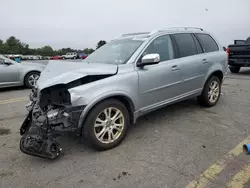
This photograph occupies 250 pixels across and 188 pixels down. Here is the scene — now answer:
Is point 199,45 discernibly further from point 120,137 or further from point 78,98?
point 78,98

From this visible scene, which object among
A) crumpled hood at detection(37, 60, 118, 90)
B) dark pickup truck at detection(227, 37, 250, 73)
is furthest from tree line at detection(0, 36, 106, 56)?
crumpled hood at detection(37, 60, 118, 90)

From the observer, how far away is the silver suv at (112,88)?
9.50 ft

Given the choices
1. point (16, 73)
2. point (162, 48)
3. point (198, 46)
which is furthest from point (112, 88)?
point (16, 73)

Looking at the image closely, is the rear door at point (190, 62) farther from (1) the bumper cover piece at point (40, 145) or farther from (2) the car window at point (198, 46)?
(1) the bumper cover piece at point (40, 145)

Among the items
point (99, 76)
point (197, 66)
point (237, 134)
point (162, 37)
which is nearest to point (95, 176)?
point (99, 76)

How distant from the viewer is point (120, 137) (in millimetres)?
3342

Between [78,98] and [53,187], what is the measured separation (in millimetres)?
1062

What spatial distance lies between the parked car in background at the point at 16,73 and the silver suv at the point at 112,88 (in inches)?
201

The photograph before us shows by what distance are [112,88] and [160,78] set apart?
41.6 inches

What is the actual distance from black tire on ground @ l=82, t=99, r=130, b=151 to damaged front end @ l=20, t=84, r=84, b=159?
0.55 feet

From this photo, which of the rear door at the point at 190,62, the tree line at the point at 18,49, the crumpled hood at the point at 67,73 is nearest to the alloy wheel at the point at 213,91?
the rear door at the point at 190,62

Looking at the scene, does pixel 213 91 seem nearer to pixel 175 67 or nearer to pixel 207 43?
pixel 207 43

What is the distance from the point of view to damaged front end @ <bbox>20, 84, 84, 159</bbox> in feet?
9.19

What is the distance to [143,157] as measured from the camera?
3025mm
